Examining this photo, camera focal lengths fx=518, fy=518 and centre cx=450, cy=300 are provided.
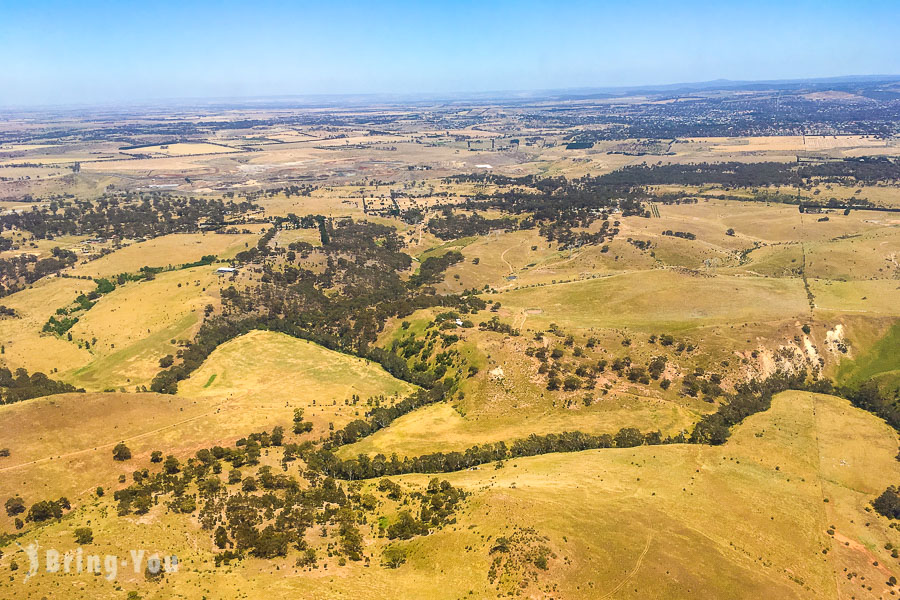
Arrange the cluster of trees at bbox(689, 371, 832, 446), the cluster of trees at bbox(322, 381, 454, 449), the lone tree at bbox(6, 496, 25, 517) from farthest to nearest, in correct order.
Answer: the cluster of trees at bbox(322, 381, 454, 449) < the cluster of trees at bbox(689, 371, 832, 446) < the lone tree at bbox(6, 496, 25, 517)

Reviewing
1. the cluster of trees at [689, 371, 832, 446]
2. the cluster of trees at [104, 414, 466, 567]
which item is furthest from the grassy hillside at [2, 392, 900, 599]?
the cluster of trees at [689, 371, 832, 446]

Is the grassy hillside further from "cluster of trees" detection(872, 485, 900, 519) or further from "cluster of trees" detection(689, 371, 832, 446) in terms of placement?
"cluster of trees" detection(689, 371, 832, 446)

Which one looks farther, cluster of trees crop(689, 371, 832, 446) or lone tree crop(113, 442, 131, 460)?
cluster of trees crop(689, 371, 832, 446)

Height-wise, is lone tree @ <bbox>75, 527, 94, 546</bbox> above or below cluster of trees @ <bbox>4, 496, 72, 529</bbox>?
above

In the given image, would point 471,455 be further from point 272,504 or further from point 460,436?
point 272,504

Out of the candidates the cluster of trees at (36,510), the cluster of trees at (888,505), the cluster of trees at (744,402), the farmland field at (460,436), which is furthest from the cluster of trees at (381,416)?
the cluster of trees at (888,505)

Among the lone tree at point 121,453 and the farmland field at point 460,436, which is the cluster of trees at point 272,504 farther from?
the lone tree at point 121,453

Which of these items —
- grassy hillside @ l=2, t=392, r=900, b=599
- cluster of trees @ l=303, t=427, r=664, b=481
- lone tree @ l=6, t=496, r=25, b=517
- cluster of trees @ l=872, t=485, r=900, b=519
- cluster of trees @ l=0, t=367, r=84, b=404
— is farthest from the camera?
cluster of trees @ l=0, t=367, r=84, b=404

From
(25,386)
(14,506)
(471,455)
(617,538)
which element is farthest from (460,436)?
(25,386)

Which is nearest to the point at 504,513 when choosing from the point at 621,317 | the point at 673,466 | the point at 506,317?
the point at 673,466
